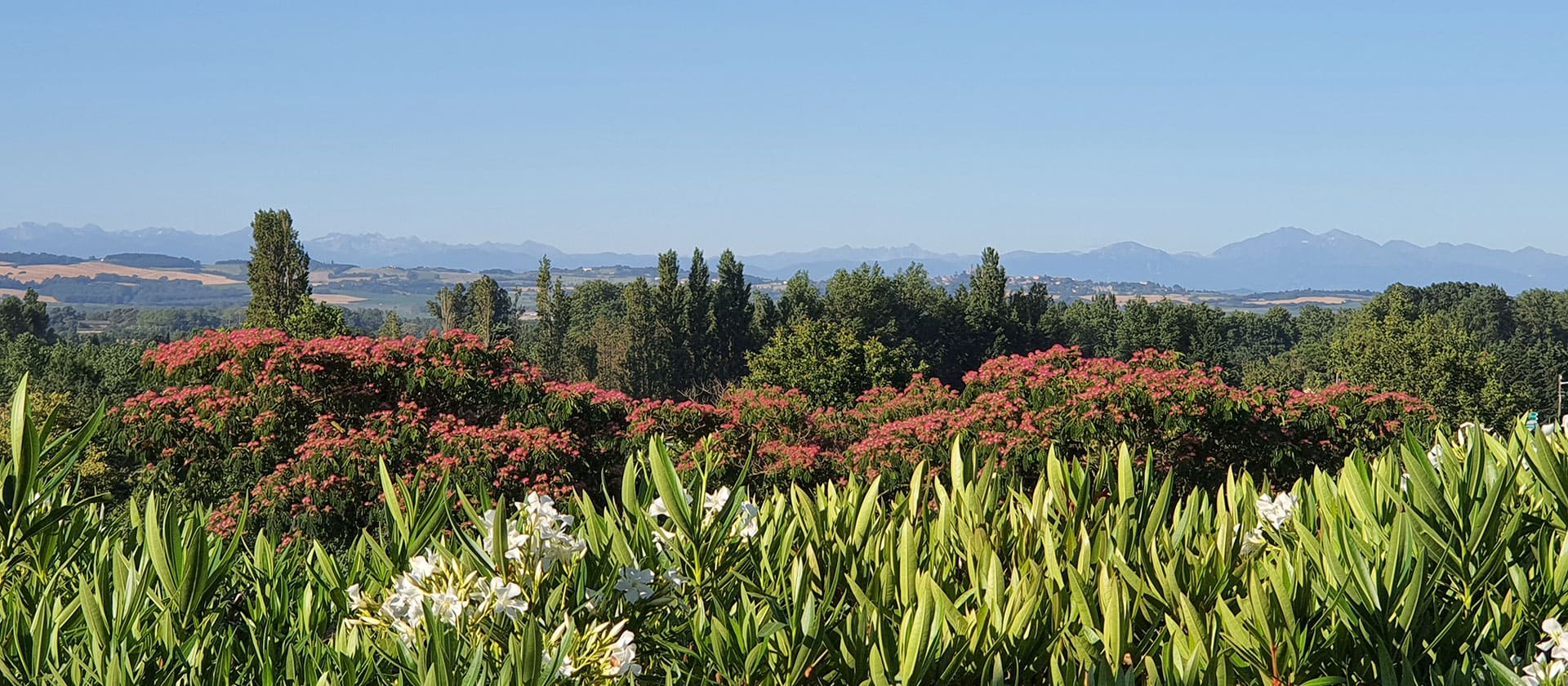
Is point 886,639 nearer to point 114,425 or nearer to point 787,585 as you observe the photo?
point 787,585

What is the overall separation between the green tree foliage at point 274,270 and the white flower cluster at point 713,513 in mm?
26892

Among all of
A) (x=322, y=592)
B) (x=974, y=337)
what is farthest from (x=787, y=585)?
(x=974, y=337)

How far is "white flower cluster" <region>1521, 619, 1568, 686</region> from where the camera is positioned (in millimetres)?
1657

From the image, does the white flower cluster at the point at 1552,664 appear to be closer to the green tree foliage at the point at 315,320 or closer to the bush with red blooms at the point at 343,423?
the bush with red blooms at the point at 343,423

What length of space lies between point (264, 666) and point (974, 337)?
4667 centimetres

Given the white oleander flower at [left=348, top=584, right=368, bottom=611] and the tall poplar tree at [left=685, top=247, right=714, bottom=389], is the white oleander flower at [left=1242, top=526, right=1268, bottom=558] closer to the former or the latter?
the white oleander flower at [left=348, top=584, right=368, bottom=611]

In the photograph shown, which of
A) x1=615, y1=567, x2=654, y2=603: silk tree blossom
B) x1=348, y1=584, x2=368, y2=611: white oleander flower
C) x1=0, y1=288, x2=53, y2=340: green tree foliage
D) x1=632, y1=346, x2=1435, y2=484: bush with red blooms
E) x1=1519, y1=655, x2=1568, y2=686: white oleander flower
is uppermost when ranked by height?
x1=615, y1=567, x2=654, y2=603: silk tree blossom

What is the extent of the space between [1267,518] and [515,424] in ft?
27.5

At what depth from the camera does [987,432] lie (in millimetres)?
11062

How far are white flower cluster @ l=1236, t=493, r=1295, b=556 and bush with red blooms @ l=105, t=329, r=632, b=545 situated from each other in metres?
7.54

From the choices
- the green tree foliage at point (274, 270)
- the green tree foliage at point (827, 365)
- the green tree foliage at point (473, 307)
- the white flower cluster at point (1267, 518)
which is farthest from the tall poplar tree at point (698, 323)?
the white flower cluster at point (1267, 518)

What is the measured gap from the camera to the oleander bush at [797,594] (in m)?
1.68

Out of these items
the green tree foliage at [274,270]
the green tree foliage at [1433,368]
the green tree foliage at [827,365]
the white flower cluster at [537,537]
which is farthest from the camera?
the green tree foliage at [1433,368]

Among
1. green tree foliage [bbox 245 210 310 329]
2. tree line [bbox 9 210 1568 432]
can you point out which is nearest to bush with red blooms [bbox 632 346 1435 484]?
tree line [bbox 9 210 1568 432]
